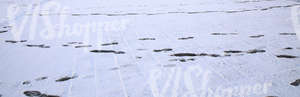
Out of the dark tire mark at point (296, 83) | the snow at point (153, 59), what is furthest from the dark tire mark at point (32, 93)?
the dark tire mark at point (296, 83)

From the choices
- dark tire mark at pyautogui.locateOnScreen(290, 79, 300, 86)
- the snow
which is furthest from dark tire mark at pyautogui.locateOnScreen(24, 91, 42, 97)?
dark tire mark at pyautogui.locateOnScreen(290, 79, 300, 86)

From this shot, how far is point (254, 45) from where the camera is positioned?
8.05 feet

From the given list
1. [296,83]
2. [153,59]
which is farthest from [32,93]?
[296,83]

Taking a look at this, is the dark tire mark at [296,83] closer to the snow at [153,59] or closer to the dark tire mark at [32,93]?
the snow at [153,59]

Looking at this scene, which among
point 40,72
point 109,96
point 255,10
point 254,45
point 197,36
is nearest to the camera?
point 109,96

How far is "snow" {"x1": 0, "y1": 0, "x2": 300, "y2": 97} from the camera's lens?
64.5 inches

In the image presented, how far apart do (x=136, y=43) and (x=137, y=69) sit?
0.78 metres

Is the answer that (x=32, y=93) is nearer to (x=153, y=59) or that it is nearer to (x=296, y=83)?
(x=153, y=59)

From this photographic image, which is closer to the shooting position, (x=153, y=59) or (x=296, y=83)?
(x=296, y=83)

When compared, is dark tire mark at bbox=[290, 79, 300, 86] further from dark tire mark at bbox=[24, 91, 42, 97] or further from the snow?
dark tire mark at bbox=[24, 91, 42, 97]

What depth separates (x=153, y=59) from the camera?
85.7 inches

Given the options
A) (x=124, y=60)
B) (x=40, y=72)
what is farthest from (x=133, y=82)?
(x=40, y=72)

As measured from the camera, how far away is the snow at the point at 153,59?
5.38 ft

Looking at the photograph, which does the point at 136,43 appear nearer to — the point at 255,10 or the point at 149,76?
the point at 149,76
